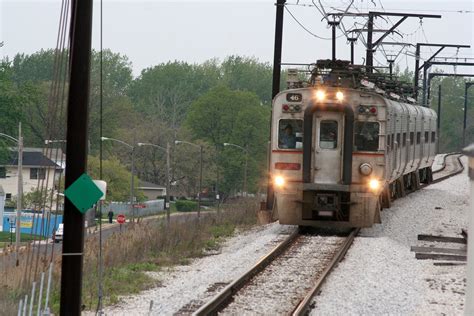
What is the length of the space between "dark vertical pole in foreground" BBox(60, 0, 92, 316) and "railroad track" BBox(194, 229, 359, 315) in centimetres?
153

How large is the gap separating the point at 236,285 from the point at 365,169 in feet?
25.1

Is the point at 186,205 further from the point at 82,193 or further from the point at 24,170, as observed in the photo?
the point at 82,193

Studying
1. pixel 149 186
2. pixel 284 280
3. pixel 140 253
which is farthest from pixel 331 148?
pixel 149 186

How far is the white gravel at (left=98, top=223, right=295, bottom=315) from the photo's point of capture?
13891 mm

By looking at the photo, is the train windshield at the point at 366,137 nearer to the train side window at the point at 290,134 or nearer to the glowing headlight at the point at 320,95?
the glowing headlight at the point at 320,95

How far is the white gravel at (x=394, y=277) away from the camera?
45.6ft

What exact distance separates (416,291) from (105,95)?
4040 inches

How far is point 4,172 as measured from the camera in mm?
86875

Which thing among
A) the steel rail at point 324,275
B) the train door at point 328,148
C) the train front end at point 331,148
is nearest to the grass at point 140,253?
the train front end at point 331,148

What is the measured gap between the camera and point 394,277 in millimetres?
16609

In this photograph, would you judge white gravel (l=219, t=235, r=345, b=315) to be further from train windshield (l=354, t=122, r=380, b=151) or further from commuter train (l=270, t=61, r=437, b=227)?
train windshield (l=354, t=122, r=380, b=151)

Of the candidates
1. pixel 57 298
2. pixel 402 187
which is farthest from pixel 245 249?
pixel 402 187

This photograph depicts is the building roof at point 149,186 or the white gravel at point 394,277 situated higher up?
the white gravel at point 394,277

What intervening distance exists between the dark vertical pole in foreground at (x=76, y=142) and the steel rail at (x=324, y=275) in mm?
2667
